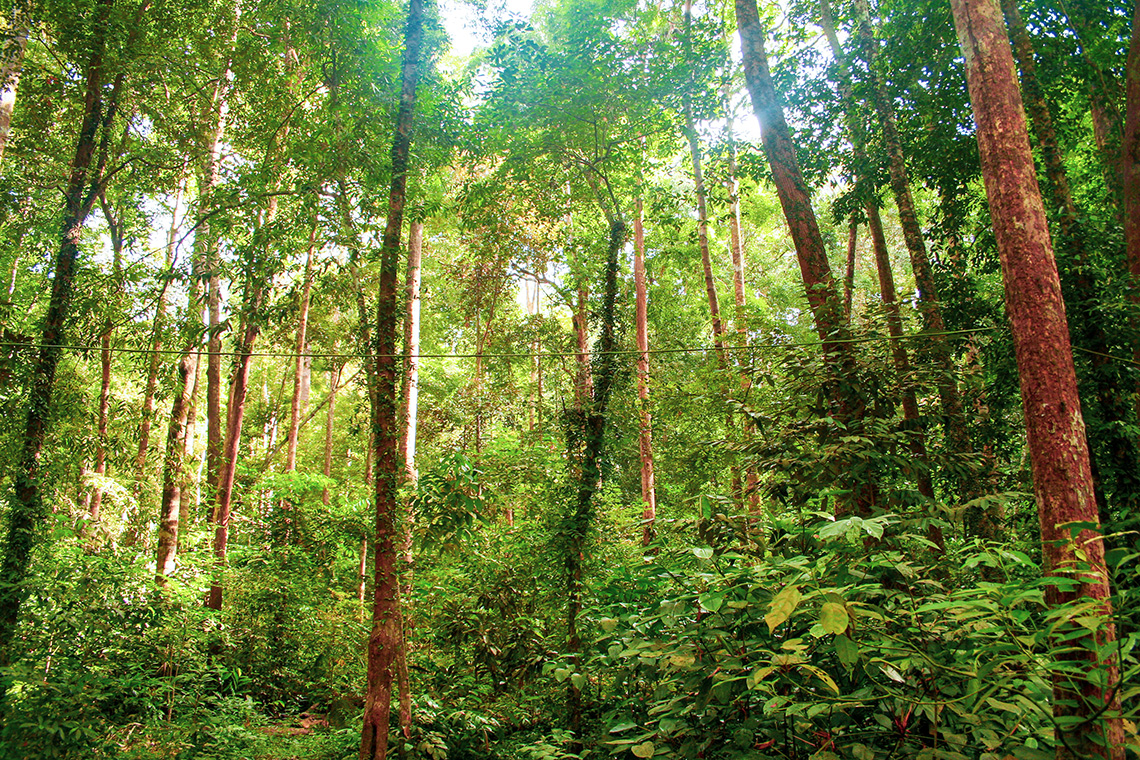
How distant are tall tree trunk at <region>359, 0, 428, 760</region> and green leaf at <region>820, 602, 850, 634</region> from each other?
3.92 metres

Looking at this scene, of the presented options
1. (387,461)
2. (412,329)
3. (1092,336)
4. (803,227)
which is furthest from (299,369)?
(1092,336)

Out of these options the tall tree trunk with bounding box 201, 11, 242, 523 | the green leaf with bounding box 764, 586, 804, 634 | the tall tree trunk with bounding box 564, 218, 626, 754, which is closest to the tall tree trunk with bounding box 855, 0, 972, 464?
the tall tree trunk with bounding box 564, 218, 626, 754

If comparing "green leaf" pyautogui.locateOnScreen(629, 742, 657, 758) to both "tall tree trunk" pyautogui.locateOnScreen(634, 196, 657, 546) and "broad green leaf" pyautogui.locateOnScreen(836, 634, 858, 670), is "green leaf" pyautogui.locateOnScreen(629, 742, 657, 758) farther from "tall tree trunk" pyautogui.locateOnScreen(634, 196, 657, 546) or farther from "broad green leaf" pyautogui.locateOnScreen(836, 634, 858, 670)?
"tall tree trunk" pyautogui.locateOnScreen(634, 196, 657, 546)

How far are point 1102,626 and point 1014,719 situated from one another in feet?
1.69

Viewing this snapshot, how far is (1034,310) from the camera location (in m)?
2.29

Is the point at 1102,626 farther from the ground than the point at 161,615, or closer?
farther from the ground

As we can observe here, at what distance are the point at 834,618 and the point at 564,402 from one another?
16.4 feet

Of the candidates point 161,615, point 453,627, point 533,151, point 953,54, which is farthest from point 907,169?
point 161,615

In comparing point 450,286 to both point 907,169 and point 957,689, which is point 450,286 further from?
point 957,689

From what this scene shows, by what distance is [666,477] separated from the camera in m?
10.6

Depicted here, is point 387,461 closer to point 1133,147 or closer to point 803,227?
point 803,227

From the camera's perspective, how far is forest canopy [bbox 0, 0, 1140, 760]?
213 centimetres

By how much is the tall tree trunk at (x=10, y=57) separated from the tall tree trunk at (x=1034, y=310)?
255 inches

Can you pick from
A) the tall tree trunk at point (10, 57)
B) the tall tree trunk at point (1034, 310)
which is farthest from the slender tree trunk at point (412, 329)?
the tall tree trunk at point (1034, 310)
